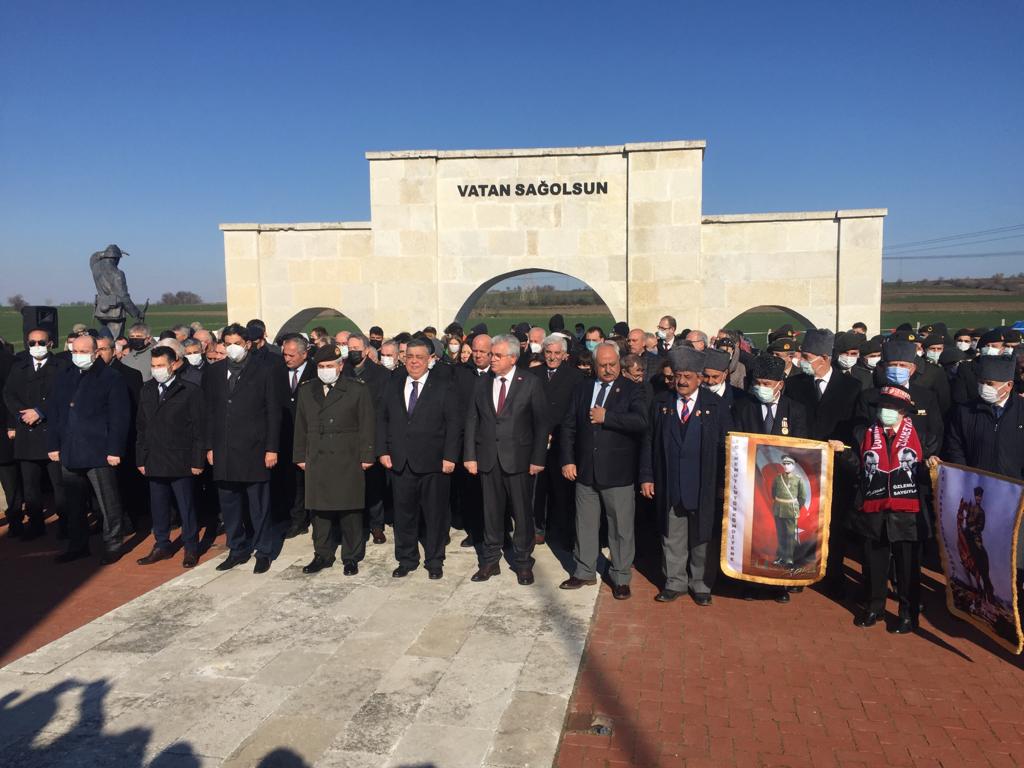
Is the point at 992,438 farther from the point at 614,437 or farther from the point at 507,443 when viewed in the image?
the point at 507,443

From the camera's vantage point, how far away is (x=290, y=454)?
25.3 ft

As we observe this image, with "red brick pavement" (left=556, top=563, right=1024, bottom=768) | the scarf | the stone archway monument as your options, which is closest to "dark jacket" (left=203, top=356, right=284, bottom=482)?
"red brick pavement" (left=556, top=563, right=1024, bottom=768)

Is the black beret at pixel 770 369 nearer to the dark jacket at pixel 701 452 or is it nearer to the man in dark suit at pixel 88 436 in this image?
the dark jacket at pixel 701 452

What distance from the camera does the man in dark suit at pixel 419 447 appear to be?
639 centimetres

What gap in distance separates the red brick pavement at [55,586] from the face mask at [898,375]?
19.6 feet

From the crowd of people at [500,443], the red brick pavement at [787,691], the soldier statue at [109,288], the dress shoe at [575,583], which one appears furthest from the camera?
the soldier statue at [109,288]

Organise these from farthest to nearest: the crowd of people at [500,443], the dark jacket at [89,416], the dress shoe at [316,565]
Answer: the dark jacket at [89,416]
the dress shoe at [316,565]
the crowd of people at [500,443]

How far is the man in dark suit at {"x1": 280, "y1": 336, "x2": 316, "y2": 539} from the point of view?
7426mm

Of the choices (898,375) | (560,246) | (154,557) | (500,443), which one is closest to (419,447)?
(500,443)

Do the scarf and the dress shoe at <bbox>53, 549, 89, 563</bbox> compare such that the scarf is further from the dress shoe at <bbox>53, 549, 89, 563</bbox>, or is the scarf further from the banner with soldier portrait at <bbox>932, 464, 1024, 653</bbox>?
the dress shoe at <bbox>53, 549, 89, 563</bbox>

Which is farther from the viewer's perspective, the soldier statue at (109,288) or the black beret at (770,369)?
the soldier statue at (109,288)

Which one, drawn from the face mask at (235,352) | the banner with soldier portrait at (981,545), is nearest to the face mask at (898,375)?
the banner with soldier portrait at (981,545)

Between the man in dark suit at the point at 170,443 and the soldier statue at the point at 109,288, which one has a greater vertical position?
the soldier statue at the point at 109,288

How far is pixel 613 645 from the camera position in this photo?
5.03 m
